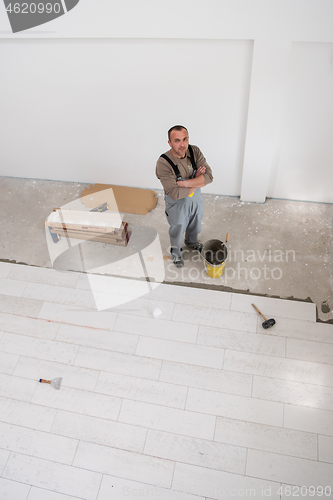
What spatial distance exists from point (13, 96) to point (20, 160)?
794 mm

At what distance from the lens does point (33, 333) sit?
2.95 meters

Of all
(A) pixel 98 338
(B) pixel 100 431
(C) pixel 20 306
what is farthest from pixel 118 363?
(C) pixel 20 306

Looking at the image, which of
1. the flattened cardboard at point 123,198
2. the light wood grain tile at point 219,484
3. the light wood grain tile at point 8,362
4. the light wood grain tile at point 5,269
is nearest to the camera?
the light wood grain tile at point 219,484

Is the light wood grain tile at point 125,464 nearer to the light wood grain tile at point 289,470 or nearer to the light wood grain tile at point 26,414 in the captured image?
the light wood grain tile at point 26,414

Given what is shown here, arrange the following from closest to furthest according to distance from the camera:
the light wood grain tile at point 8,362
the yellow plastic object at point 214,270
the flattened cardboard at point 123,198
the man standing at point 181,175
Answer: the man standing at point 181,175 < the light wood grain tile at point 8,362 < the yellow plastic object at point 214,270 < the flattened cardboard at point 123,198

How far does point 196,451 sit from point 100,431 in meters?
0.69

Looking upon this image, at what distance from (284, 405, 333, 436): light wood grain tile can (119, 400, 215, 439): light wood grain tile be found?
1.75 ft

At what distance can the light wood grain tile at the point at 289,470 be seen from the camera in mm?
2275

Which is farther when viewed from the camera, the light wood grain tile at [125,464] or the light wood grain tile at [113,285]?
the light wood grain tile at [113,285]

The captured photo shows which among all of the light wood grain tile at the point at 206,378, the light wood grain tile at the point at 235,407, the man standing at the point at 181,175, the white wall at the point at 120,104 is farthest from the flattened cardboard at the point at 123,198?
the light wood grain tile at the point at 235,407

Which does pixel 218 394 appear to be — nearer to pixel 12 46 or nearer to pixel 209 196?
pixel 209 196

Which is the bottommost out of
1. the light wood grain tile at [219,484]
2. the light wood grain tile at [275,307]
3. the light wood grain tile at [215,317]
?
the light wood grain tile at [219,484]

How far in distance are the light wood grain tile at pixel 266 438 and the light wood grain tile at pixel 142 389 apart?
339 mm

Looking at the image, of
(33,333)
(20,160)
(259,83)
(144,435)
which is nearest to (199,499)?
(144,435)
